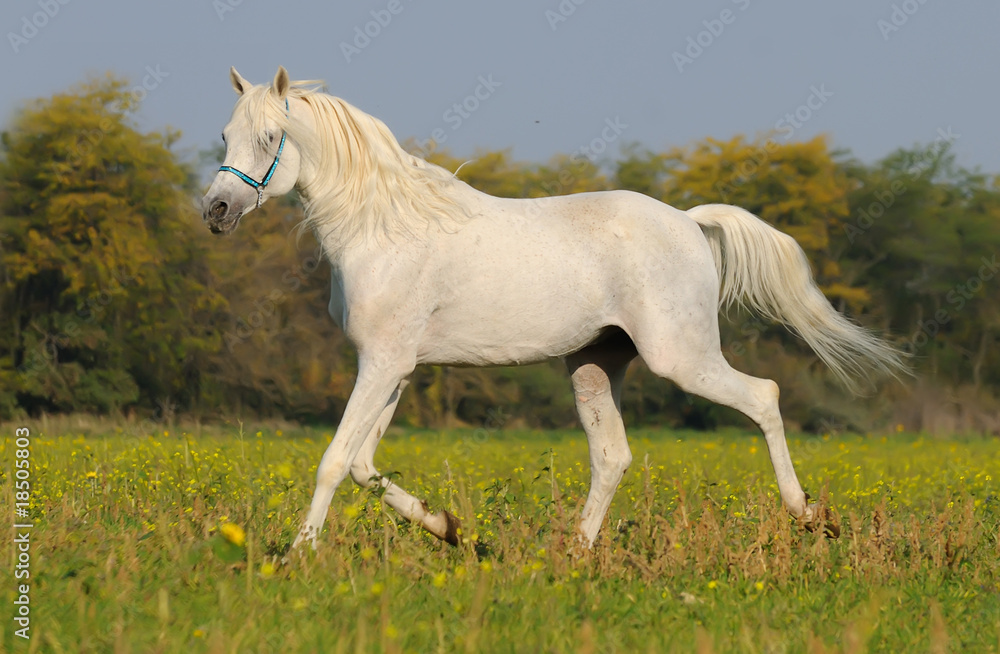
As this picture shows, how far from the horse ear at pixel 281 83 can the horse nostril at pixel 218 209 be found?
57 cm

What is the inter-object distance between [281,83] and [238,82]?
0.30 metres

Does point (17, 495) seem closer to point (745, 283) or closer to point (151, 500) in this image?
point (151, 500)

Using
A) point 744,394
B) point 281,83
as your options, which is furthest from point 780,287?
point 281,83

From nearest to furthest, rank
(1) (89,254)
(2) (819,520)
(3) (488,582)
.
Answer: (3) (488,582) < (2) (819,520) < (1) (89,254)

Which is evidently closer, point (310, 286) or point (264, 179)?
point (264, 179)

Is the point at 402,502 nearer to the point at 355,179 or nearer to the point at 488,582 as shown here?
the point at 488,582

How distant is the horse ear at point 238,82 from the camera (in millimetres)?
5305

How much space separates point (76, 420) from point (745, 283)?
54.4 ft

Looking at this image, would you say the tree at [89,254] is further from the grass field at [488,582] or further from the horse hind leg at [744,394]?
the horse hind leg at [744,394]

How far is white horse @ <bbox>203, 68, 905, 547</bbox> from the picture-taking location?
5094 millimetres

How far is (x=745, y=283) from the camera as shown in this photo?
20.3 feet

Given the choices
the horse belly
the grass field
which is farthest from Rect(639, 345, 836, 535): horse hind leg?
the horse belly

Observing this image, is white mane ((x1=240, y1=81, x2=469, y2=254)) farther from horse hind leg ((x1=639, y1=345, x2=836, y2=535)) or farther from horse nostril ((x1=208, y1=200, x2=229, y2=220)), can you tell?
horse hind leg ((x1=639, y1=345, x2=836, y2=535))

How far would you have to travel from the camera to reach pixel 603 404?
5.99m
